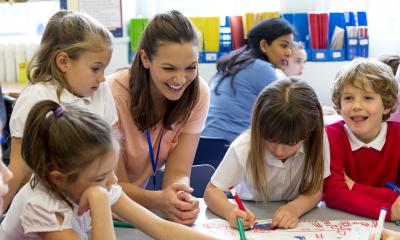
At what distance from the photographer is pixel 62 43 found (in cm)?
153

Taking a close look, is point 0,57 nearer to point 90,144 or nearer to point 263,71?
point 263,71

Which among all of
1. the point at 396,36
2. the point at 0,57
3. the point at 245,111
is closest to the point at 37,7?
the point at 0,57

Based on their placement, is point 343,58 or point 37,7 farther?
point 37,7

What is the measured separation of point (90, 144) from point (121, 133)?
0.57 m

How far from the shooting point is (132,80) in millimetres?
1737

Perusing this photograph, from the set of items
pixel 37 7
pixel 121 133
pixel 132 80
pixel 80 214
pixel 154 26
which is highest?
pixel 37 7

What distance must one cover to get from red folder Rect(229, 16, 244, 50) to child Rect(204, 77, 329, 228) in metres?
2.33

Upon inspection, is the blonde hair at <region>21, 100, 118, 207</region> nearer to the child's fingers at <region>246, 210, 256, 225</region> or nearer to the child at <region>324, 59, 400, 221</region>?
the child's fingers at <region>246, 210, 256, 225</region>

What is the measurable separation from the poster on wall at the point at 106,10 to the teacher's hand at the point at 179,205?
2.62 meters

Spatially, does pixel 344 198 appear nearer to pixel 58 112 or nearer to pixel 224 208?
pixel 224 208

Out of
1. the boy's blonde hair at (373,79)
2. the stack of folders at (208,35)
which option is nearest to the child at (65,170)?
the boy's blonde hair at (373,79)

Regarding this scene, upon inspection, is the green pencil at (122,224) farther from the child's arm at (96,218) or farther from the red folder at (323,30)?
the red folder at (323,30)

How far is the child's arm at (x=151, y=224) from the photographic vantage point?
1.33 m

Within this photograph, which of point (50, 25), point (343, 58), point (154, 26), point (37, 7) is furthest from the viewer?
point (37, 7)
